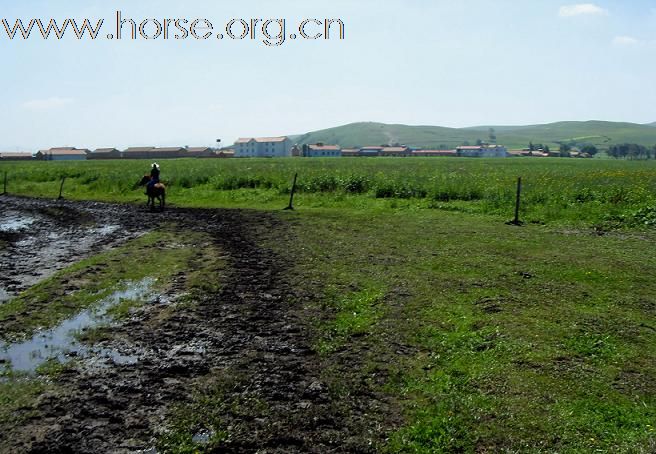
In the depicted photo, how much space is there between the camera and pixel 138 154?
515 ft

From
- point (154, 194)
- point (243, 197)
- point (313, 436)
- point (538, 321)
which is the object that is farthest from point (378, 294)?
point (243, 197)

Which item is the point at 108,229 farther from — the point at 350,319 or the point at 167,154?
the point at 167,154

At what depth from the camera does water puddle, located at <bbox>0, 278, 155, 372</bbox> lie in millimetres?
7684

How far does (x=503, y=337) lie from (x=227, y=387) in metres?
4.29

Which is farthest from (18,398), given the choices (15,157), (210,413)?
(15,157)

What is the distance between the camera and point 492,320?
29.4 feet

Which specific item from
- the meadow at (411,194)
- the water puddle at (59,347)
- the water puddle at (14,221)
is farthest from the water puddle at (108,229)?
the water puddle at (59,347)

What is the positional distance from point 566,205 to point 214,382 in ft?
67.2

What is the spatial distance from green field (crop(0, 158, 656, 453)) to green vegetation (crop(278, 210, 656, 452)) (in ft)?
0.08

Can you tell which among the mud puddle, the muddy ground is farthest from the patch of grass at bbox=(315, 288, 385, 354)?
the mud puddle

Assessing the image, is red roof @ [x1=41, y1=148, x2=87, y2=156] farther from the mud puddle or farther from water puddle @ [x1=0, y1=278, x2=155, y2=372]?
water puddle @ [x1=0, y1=278, x2=155, y2=372]

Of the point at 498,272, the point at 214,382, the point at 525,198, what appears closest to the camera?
the point at 214,382

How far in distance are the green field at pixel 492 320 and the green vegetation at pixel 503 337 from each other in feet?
0.08

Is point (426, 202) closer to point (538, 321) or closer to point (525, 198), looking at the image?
point (525, 198)
